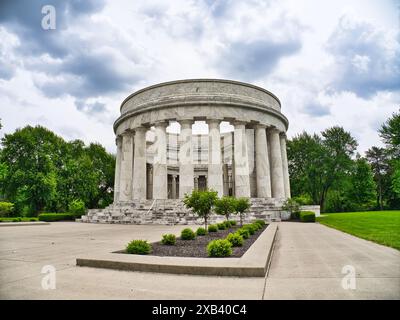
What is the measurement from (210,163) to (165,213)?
28.4ft

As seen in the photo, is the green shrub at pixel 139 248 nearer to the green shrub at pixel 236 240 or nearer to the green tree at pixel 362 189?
the green shrub at pixel 236 240

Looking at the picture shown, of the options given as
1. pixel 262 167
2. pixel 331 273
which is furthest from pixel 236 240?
pixel 262 167

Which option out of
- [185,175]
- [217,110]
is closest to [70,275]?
[185,175]

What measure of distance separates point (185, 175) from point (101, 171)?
1195 inches

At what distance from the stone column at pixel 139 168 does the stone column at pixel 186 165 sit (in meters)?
6.25

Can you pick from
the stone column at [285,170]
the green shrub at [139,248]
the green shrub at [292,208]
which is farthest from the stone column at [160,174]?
the green shrub at [139,248]

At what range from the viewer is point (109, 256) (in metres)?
8.67

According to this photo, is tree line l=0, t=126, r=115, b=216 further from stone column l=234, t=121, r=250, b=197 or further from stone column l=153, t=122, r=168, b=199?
stone column l=234, t=121, r=250, b=197

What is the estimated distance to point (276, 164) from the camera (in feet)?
132

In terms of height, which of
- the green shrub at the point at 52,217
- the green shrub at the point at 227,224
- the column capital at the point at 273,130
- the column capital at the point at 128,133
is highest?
the column capital at the point at 128,133

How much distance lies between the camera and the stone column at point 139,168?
1448 inches

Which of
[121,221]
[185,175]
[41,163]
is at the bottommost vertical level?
[121,221]

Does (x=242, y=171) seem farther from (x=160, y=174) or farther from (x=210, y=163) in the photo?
(x=160, y=174)
